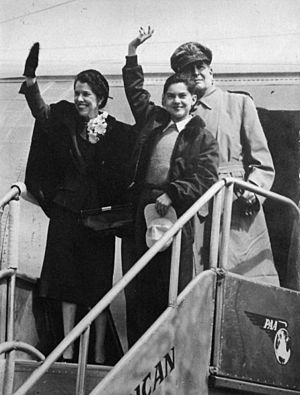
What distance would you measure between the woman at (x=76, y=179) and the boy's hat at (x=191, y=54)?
43 cm

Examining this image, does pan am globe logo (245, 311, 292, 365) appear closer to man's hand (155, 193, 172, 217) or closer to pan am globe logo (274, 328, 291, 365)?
pan am globe logo (274, 328, 291, 365)

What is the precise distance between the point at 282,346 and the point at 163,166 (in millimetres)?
1146

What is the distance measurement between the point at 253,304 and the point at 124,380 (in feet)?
2.92

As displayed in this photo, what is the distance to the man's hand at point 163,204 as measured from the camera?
4.88 metres

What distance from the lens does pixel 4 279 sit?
4.90 meters

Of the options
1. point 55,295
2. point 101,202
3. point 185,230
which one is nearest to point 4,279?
point 55,295

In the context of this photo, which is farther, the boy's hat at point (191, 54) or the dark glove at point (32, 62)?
the dark glove at point (32, 62)

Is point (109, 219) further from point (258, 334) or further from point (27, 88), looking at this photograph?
point (258, 334)

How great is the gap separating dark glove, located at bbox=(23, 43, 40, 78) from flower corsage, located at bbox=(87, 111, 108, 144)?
459 millimetres

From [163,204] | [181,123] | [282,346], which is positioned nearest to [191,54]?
[181,123]

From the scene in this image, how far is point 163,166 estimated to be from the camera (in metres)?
4.97

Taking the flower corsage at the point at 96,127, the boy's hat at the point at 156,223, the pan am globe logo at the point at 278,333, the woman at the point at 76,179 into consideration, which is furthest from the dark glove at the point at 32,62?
the pan am globe logo at the point at 278,333

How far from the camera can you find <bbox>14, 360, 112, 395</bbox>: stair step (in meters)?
4.55

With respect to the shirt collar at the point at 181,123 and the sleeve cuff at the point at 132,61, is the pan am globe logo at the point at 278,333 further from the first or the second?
the sleeve cuff at the point at 132,61
